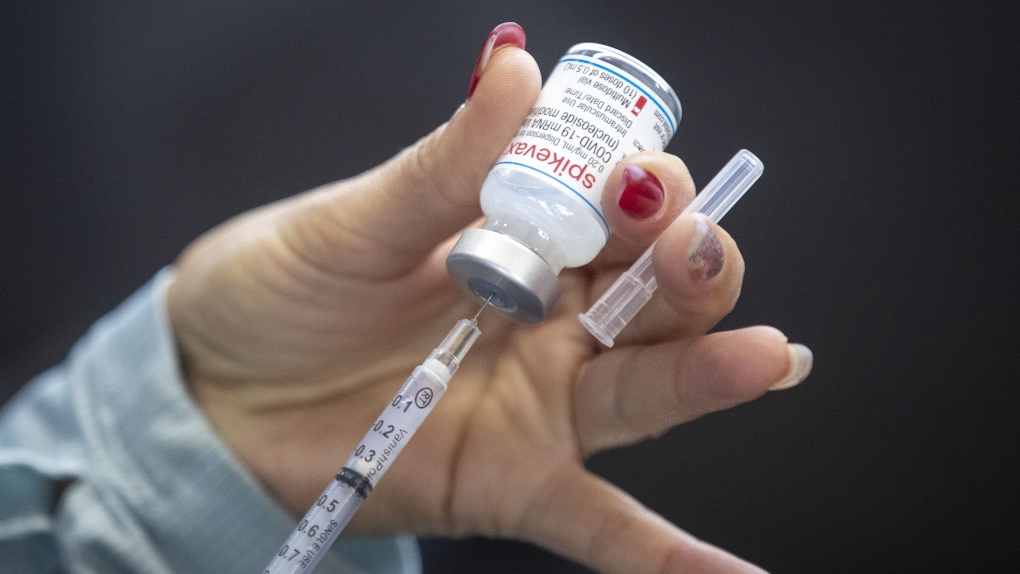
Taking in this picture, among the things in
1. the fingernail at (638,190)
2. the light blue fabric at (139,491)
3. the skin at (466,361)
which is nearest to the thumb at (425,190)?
the skin at (466,361)

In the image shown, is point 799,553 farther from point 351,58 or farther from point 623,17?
point 351,58

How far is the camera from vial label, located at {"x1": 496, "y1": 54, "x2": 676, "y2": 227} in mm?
664

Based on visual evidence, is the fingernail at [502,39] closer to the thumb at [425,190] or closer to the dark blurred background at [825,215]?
the thumb at [425,190]

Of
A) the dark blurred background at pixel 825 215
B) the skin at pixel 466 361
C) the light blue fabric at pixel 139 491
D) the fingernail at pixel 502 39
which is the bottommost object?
the light blue fabric at pixel 139 491

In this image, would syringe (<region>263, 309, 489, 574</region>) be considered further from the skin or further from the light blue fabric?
the light blue fabric

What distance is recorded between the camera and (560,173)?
0.66 meters

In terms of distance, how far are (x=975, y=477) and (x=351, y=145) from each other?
1.08 meters

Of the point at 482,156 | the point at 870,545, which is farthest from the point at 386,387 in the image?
the point at 870,545

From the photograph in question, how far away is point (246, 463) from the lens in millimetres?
1044

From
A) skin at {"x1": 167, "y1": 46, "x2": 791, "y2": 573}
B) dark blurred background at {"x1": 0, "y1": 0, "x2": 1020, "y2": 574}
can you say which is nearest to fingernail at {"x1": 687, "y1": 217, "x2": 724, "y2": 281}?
skin at {"x1": 167, "y1": 46, "x2": 791, "y2": 573}

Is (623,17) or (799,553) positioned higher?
(623,17)

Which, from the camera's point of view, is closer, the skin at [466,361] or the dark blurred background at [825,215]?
the skin at [466,361]

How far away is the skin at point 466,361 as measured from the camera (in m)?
0.70

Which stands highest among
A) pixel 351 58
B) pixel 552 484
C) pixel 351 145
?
pixel 351 58
